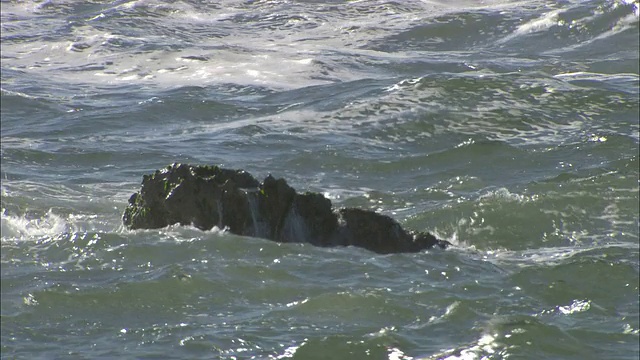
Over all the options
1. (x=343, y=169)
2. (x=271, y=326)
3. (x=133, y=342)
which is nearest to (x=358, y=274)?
(x=271, y=326)

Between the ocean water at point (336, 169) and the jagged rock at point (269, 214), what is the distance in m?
0.15

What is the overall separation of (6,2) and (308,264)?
17.5 metres

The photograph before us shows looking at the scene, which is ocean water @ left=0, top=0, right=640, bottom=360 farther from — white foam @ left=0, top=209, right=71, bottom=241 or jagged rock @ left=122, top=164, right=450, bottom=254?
jagged rock @ left=122, top=164, right=450, bottom=254

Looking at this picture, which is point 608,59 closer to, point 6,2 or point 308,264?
point 308,264

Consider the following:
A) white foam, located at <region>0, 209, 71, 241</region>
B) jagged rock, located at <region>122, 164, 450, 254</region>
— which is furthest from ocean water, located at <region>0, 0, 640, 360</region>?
jagged rock, located at <region>122, 164, 450, 254</region>

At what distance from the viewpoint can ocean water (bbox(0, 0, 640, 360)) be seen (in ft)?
17.2

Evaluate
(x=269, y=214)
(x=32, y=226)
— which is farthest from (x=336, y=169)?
(x=269, y=214)

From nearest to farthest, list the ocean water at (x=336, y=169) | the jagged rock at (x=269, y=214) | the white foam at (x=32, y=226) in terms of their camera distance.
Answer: the ocean water at (x=336, y=169), the jagged rock at (x=269, y=214), the white foam at (x=32, y=226)

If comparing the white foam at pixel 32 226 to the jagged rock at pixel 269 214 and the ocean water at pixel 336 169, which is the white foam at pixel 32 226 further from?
the jagged rock at pixel 269 214

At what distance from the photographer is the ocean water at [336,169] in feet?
17.2

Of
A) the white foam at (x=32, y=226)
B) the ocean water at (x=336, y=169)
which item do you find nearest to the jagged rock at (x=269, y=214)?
the ocean water at (x=336, y=169)

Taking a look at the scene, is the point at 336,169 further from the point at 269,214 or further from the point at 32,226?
the point at 269,214

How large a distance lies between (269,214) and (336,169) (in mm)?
3049

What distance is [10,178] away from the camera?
9.50 metres
